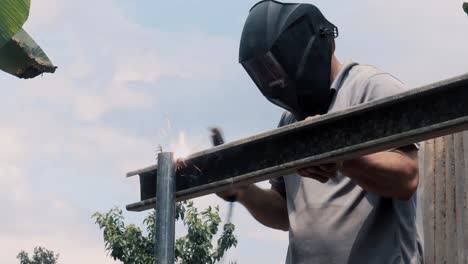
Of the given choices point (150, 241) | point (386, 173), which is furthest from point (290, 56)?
point (150, 241)

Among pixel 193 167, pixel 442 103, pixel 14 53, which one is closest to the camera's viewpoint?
pixel 442 103

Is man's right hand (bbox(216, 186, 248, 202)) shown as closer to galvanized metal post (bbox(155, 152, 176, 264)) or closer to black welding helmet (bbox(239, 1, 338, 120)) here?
black welding helmet (bbox(239, 1, 338, 120))

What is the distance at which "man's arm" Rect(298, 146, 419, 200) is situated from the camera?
294 cm

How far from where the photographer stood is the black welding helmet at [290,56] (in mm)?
3211

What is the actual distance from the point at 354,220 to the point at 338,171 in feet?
0.72

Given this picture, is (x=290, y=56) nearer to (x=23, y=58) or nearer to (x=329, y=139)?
(x=329, y=139)

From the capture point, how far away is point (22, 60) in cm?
433

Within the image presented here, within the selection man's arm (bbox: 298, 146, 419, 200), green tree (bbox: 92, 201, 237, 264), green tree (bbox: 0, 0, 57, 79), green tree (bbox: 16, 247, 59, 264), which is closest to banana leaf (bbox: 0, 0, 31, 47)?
green tree (bbox: 0, 0, 57, 79)

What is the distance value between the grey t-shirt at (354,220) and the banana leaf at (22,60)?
1662mm

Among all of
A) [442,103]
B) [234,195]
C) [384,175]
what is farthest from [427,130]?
[234,195]

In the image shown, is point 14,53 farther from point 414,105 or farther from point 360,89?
point 414,105

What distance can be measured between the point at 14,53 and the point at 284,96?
1.66 meters

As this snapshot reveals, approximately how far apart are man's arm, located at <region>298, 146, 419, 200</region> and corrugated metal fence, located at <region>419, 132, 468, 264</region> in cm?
201

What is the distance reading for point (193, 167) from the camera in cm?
288
